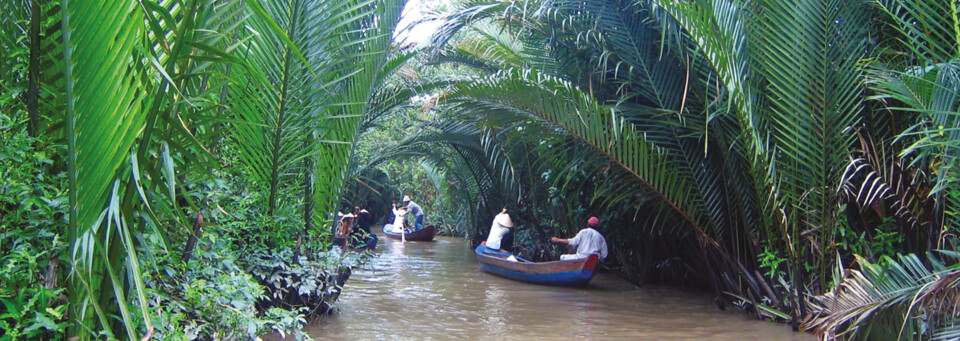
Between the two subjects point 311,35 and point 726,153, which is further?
point 726,153

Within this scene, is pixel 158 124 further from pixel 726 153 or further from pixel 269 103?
pixel 726 153

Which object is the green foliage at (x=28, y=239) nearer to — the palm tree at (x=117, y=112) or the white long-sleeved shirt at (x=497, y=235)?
the palm tree at (x=117, y=112)

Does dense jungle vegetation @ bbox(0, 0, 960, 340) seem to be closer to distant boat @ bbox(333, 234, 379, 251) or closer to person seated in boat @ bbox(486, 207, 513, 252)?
distant boat @ bbox(333, 234, 379, 251)

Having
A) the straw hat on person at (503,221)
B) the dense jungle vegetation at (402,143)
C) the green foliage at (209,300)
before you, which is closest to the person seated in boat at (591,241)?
the dense jungle vegetation at (402,143)

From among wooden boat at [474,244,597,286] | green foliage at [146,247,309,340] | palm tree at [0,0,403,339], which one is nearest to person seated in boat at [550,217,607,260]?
wooden boat at [474,244,597,286]

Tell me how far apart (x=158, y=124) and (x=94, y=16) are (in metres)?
0.71

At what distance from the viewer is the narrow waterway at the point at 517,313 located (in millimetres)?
6895

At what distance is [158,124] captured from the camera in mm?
2594

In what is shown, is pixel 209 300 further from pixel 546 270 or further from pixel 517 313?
pixel 546 270

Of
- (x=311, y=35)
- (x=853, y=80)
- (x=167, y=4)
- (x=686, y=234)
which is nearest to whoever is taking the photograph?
(x=167, y=4)

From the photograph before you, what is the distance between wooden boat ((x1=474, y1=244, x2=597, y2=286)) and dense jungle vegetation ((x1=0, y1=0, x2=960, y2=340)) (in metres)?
0.96

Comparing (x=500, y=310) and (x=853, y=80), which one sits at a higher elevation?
(x=853, y=80)


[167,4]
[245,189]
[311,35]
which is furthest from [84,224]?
[245,189]

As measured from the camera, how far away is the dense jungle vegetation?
2219 millimetres
